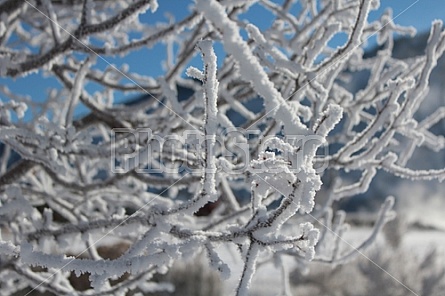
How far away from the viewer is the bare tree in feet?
3.61

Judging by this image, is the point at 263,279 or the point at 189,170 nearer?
the point at 189,170

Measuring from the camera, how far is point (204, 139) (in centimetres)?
115

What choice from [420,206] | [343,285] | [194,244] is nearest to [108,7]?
[194,244]

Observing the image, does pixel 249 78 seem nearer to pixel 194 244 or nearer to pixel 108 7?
pixel 194 244

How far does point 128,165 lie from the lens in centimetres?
206

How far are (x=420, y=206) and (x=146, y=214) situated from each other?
42.4 m

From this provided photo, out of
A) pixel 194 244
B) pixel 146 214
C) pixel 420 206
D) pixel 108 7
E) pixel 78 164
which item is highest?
Result: pixel 420 206

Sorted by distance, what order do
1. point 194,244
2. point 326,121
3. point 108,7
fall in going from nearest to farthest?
point 326,121 < point 194,244 < point 108,7

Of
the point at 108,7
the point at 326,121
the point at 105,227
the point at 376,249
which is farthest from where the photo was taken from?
the point at 376,249

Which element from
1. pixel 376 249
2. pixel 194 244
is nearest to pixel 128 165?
pixel 194 244

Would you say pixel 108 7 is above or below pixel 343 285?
above

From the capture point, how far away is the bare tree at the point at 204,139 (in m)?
1.10

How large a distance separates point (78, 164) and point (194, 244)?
68.1 inches

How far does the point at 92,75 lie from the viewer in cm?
271
